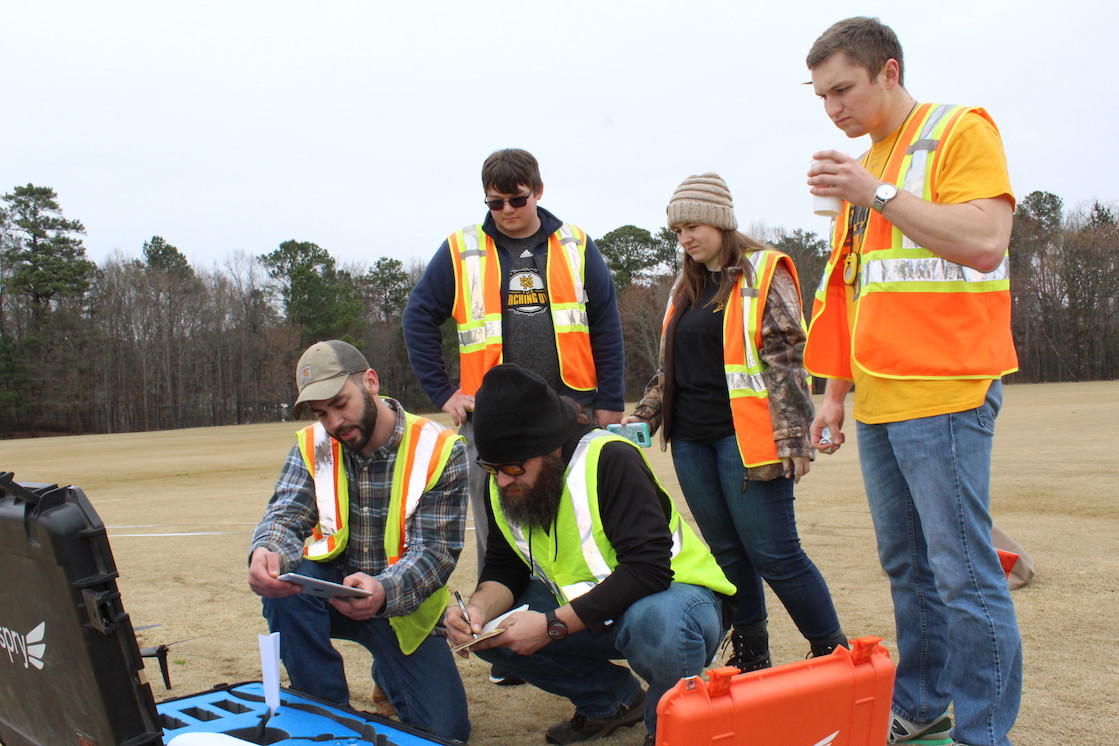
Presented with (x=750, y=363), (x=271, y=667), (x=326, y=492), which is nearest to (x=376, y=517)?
(x=326, y=492)

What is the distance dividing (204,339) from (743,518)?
Result: 70.9m

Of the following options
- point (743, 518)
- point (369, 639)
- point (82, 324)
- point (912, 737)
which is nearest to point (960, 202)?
point (743, 518)

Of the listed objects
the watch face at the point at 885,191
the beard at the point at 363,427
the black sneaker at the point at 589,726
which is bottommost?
the black sneaker at the point at 589,726

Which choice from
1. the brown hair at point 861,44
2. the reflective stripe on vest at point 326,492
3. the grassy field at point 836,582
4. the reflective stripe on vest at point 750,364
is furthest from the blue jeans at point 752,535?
the brown hair at point 861,44

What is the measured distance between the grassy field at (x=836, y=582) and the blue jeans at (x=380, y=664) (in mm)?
203

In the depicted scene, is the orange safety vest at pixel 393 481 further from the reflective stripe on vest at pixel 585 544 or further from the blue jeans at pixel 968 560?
the blue jeans at pixel 968 560

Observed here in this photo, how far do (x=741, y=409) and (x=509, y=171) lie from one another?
148 centimetres

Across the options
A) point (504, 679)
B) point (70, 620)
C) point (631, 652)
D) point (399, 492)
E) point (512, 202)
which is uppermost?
point (512, 202)

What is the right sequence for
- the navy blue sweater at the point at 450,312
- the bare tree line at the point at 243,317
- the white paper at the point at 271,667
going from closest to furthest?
the white paper at the point at 271,667 → the navy blue sweater at the point at 450,312 → the bare tree line at the point at 243,317

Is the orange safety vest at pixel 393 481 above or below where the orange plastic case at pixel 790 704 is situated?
above

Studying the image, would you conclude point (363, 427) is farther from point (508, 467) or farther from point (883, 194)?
point (883, 194)

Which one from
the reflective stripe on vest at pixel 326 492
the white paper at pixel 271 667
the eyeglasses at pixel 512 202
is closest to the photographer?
the white paper at pixel 271 667

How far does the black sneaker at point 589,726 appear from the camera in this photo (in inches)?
125

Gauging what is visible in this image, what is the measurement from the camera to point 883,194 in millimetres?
2463
